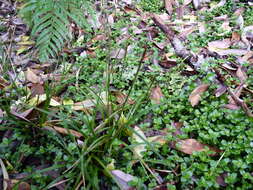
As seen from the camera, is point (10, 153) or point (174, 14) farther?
point (174, 14)

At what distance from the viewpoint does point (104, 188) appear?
154 cm

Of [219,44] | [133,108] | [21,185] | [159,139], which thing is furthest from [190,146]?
[219,44]

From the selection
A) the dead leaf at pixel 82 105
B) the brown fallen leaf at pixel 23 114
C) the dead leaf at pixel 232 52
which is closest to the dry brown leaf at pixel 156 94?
the dead leaf at pixel 82 105

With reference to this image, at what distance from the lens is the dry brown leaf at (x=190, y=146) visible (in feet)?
5.32

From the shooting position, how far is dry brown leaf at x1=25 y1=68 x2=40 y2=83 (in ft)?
7.28

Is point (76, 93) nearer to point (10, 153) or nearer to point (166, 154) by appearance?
point (10, 153)

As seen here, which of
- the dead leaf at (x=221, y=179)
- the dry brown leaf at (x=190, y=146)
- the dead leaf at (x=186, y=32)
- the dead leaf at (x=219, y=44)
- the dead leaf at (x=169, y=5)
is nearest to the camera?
the dead leaf at (x=221, y=179)

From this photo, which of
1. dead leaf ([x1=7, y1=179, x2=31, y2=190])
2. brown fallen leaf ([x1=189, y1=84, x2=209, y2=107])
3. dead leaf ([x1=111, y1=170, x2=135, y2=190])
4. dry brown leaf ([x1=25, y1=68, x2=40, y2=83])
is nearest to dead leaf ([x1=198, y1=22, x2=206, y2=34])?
brown fallen leaf ([x1=189, y1=84, x2=209, y2=107])

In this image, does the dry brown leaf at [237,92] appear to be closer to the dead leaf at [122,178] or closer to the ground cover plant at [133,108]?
the ground cover plant at [133,108]

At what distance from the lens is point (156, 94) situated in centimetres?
200

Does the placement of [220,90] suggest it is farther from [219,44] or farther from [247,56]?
[219,44]

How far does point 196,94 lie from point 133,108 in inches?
18.4

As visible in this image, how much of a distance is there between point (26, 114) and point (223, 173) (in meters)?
1.17

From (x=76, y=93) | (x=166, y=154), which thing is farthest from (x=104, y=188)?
(x=76, y=93)
